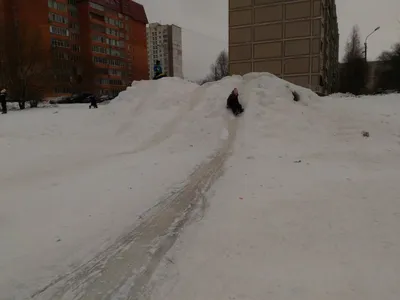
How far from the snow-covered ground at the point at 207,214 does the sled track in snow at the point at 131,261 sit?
0.05 ft

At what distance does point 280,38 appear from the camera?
35.2m

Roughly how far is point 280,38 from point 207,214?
34.2m

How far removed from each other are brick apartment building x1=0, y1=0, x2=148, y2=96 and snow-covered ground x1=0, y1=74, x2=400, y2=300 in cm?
4750

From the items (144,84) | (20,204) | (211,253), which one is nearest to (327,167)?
(211,253)

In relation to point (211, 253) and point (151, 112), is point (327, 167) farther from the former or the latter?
point (151, 112)

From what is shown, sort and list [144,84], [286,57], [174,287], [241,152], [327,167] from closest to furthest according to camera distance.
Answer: [174,287] < [327,167] < [241,152] < [144,84] < [286,57]

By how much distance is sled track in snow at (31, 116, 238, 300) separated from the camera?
2.91 meters

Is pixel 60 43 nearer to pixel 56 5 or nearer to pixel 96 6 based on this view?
pixel 56 5

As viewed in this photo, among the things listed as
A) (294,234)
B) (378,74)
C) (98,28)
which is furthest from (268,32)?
(98,28)

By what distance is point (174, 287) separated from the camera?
2945 millimetres

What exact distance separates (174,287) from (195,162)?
519cm

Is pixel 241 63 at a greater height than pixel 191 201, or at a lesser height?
greater

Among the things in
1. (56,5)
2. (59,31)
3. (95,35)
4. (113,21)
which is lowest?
(59,31)

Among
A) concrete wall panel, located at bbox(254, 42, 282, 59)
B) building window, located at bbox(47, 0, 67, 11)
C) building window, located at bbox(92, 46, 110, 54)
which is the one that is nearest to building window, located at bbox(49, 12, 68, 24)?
building window, located at bbox(47, 0, 67, 11)
